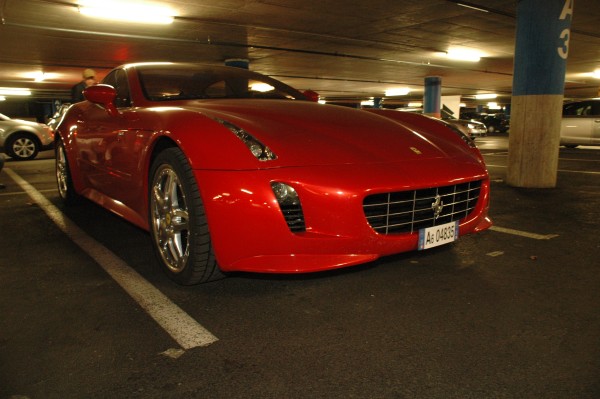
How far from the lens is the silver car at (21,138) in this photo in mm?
10719

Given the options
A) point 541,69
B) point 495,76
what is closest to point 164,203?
point 541,69

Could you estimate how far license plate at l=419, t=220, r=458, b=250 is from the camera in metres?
2.46

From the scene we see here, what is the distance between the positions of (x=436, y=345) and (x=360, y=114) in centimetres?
172

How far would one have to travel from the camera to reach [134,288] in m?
2.63

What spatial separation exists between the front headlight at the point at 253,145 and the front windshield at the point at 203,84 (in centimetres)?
97

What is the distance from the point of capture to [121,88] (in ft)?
A: 12.0

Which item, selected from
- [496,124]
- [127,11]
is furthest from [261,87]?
[496,124]

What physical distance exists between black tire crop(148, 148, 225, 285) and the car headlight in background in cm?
A: 44

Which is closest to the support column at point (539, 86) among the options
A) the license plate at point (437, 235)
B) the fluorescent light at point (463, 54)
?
the license plate at point (437, 235)

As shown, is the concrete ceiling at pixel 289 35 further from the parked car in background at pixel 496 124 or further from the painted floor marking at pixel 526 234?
the parked car in background at pixel 496 124

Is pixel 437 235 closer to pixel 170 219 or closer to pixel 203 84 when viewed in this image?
pixel 170 219

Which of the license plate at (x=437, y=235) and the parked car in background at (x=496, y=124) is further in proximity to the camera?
the parked car in background at (x=496, y=124)

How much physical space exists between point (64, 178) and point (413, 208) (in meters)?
3.81

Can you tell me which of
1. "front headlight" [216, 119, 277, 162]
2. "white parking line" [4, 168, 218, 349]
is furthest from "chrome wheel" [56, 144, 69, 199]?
"front headlight" [216, 119, 277, 162]
